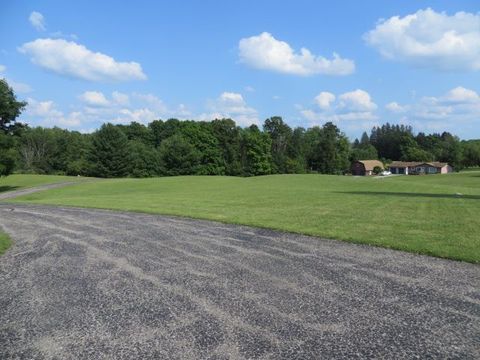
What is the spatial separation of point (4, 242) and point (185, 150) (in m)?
70.5

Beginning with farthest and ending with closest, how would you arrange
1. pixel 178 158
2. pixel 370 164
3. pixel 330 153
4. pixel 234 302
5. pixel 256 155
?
1. pixel 370 164
2. pixel 330 153
3. pixel 256 155
4. pixel 178 158
5. pixel 234 302

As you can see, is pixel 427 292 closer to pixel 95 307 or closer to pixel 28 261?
pixel 95 307

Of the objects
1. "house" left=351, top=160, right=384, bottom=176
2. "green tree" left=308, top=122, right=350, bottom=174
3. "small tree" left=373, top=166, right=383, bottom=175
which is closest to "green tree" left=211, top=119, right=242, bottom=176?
"green tree" left=308, top=122, right=350, bottom=174

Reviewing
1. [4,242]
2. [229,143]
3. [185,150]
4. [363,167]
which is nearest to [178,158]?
[185,150]

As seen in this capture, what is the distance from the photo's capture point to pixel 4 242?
11.6 meters

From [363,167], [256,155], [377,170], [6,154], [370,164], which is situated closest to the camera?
[6,154]

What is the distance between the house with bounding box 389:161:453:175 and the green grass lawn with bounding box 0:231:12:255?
12489 centimetres

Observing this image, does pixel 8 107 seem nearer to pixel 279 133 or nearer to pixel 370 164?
pixel 279 133

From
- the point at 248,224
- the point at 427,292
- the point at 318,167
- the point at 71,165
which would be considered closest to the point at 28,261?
the point at 248,224

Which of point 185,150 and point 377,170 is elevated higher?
point 185,150

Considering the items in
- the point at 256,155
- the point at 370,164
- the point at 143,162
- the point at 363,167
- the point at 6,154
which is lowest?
the point at 363,167

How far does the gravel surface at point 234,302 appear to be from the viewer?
491cm

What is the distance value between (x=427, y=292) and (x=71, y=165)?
290ft

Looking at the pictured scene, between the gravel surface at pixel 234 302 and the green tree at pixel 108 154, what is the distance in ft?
226
